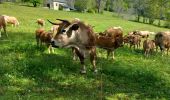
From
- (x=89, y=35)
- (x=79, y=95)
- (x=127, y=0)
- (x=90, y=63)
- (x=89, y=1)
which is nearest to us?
(x=79, y=95)

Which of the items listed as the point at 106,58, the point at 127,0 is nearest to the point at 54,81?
the point at 106,58

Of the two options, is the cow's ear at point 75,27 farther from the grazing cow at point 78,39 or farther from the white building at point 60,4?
the white building at point 60,4

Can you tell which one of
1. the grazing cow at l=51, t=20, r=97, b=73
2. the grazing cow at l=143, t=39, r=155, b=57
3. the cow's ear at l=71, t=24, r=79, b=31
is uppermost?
the cow's ear at l=71, t=24, r=79, b=31

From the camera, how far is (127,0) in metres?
149

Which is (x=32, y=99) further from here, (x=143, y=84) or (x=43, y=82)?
(x=143, y=84)

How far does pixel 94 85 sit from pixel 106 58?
18.9ft

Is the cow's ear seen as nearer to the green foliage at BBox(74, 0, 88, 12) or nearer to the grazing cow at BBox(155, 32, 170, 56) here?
the grazing cow at BBox(155, 32, 170, 56)

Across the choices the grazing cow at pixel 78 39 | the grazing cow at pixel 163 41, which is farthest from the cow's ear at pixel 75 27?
the grazing cow at pixel 163 41

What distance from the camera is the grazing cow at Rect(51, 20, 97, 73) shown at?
51.2 ft

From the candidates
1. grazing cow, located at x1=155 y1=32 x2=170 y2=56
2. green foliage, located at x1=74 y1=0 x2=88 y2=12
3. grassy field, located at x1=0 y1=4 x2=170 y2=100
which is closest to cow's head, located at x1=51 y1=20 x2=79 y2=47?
grassy field, located at x1=0 y1=4 x2=170 y2=100

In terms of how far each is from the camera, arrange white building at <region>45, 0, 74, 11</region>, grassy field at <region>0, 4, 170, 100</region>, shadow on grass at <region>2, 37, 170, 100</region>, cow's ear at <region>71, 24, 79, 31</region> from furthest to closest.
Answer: white building at <region>45, 0, 74, 11</region>
cow's ear at <region>71, 24, 79, 31</region>
shadow on grass at <region>2, 37, 170, 100</region>
grassy field at <region>0, 4, 170, 100</region>

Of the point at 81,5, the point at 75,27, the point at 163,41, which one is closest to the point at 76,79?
the point at 75,27

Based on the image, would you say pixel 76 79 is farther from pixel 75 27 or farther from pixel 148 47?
pixel 148 47

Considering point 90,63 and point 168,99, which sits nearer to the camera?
point 168,99
